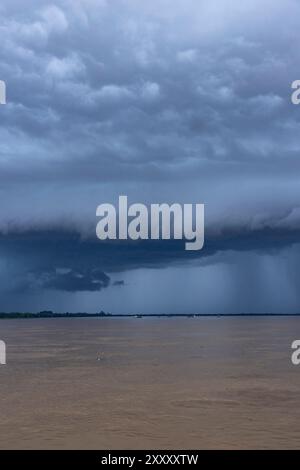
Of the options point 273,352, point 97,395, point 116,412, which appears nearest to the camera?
point 116,412

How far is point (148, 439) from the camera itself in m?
34.0

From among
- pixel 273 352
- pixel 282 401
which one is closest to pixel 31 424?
pixel 282 401

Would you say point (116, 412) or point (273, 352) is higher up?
point (273, 352)

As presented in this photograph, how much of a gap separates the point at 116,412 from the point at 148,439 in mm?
8816

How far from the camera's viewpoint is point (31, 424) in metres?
38.6

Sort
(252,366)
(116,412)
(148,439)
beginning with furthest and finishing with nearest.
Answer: (252,366) < (116,412) < (148,439)

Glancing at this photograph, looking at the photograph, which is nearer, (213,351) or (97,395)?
(97,395)

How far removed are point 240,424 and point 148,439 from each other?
672 centimetres
